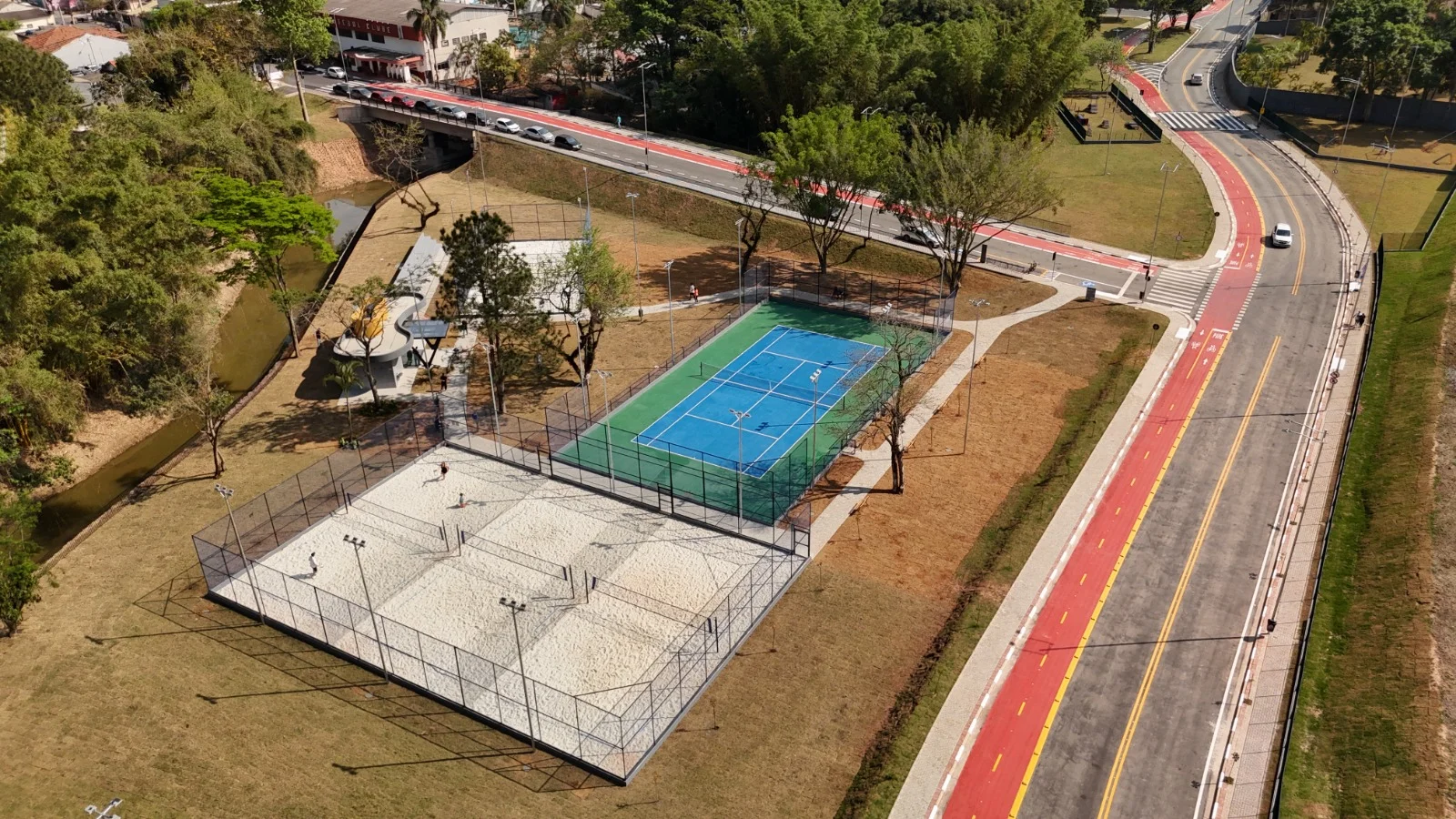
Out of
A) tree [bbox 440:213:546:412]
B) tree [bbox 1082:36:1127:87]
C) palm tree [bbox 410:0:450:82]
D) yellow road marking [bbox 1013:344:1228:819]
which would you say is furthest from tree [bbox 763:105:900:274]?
palm tree [bbox 410:0:450:82]

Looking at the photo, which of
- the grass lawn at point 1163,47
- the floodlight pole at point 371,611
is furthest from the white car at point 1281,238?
the floodlight pole at point 371,611

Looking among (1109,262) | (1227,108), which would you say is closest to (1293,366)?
(1109,262)

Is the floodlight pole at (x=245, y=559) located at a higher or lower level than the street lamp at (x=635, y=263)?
lower

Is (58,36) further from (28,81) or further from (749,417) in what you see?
(749,417)

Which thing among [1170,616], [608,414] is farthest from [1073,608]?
[608,414]

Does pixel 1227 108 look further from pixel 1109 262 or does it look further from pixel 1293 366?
pixel 1293 366

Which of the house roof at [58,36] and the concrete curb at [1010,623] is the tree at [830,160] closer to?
the concrete curb at [1010,623]
